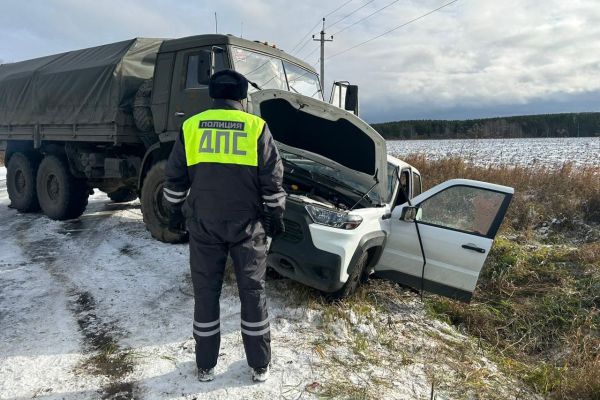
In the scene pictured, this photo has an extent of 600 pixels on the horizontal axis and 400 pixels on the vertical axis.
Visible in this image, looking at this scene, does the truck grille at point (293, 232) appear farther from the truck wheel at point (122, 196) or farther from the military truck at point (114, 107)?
the truck wheel at point (122, 196)

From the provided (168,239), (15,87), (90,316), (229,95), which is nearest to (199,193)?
(229,95)

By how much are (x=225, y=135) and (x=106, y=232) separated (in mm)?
4735

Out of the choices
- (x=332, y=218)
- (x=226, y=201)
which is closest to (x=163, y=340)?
(x=226, y=201)

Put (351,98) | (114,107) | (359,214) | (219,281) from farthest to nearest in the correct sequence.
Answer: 1. (114,107)
2. (351,98)
3. (359,214)
4. (219,281)

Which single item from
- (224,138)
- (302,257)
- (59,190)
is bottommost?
(302,257)

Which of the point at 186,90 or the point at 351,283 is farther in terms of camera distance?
the point at 186,90

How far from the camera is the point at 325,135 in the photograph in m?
4.74

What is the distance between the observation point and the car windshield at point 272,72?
5.06 metres

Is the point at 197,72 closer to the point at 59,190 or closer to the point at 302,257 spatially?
the point at 302,257

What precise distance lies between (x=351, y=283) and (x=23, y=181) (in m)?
7.20

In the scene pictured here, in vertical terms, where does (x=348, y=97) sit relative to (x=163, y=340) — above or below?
above

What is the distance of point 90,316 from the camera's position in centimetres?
378

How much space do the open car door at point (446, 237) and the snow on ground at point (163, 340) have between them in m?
0.41

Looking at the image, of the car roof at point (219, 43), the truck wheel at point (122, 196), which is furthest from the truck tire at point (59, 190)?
the car roof at point (219, 43)
